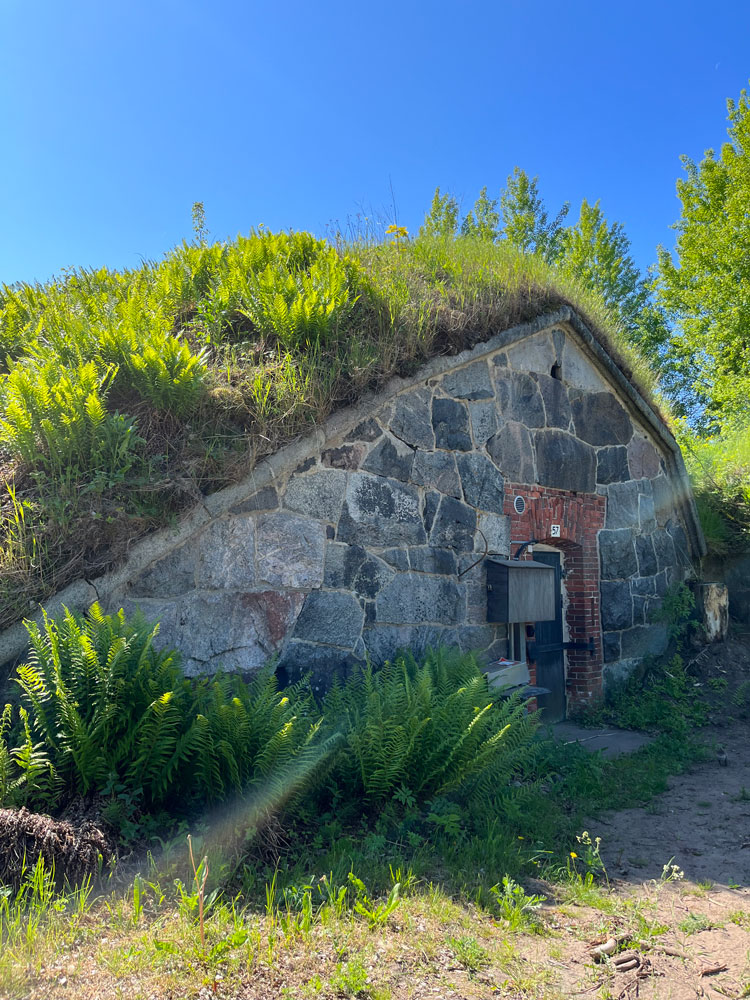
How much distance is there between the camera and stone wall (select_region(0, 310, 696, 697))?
4867 millimetres

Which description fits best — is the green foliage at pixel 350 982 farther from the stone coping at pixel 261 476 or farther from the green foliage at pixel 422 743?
the stone coping at pixel 261 476

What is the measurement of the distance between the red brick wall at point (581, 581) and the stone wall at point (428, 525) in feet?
0.08

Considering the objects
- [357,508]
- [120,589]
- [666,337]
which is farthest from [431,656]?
[666,337]

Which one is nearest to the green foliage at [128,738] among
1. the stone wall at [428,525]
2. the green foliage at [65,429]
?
the stone wall at [428,525]

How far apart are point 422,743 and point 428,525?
7.66 ft

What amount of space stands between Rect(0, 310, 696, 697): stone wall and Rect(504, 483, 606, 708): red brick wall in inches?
0.9

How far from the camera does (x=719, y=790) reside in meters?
5.38

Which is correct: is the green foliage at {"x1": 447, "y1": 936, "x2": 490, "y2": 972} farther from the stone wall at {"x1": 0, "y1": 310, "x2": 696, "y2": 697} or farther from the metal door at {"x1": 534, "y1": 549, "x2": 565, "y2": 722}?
the metal door at {"x1": 534, "y1": 549, "x2": 565, "y2": 722}

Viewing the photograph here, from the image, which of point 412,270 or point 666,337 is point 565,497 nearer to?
point 412,270

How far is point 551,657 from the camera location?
25.3 feet

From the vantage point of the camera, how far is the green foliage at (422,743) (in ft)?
12.7

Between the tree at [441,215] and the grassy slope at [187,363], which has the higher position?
the tree at [441,215]

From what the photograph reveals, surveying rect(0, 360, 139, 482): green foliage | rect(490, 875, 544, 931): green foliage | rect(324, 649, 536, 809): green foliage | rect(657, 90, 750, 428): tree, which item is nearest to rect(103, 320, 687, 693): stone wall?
rect(0, 360, 139, 482): green foliage

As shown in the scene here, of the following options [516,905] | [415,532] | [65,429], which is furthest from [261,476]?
[516,905]
